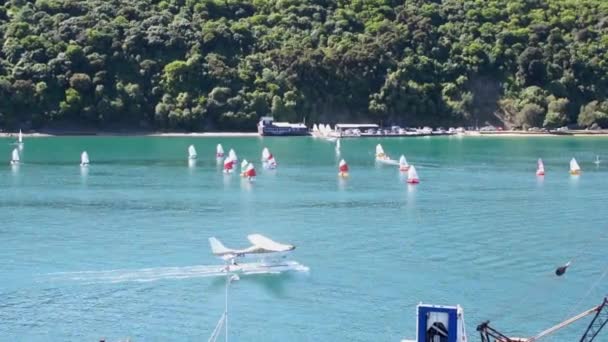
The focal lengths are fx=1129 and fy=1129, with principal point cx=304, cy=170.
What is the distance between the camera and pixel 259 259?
5569cm

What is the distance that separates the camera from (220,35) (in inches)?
7362

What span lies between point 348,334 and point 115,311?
397 inches

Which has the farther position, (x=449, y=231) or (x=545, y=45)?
(x=545, y=45)

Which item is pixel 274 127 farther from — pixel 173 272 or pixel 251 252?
pixel 173 272

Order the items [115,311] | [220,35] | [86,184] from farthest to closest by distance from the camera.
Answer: [220,35] < [86,184] < [115,311]

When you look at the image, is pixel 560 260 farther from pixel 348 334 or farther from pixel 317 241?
pixel 348 334

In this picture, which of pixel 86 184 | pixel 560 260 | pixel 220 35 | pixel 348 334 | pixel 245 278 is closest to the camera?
pixel 348 334

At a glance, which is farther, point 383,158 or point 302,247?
point 383,158

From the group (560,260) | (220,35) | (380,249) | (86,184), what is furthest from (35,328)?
(220,35)

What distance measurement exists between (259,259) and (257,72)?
13204 centimetres

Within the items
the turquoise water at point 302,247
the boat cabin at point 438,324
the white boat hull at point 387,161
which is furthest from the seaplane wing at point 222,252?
the white boat hull at point 387,161

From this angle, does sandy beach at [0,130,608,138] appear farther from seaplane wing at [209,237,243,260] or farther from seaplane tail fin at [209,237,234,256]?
seaplane wing at [209,237,243,260]

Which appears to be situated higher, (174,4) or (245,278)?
(174,4)

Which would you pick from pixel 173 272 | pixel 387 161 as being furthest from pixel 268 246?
pixel 387 161
